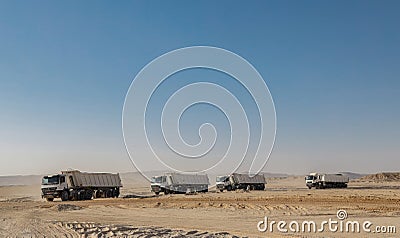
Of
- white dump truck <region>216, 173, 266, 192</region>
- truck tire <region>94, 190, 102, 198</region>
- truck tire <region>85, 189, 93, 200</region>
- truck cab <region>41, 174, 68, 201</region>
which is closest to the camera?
truck cab <region>41, 174, 68, 201</region>

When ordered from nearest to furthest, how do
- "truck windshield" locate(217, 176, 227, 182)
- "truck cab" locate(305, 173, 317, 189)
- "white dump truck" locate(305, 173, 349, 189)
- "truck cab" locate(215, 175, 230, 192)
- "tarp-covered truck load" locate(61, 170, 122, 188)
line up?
"tarp-covered truck load" locate(61, 170, 122, 188), "truck cab" locate(215, 175, 230, 192), "truck windshield" locate(217, 176, 227, 182), "truck cab" locate(305, 173, 317, 189), "white dump truck" locate(305, 173, 349, 189)

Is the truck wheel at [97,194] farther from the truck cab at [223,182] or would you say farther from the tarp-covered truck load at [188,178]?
the truck cab at [223,182]

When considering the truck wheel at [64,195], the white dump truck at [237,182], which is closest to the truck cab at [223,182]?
the white dump truck at [237,182]

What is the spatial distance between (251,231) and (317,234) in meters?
2.49

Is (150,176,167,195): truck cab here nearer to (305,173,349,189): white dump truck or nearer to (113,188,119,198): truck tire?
(113,188,119,198): truck tire

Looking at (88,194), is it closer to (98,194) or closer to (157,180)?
(98,194)

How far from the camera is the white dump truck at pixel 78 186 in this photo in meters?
50.0

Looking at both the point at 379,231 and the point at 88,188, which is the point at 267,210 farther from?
the point at 88,188

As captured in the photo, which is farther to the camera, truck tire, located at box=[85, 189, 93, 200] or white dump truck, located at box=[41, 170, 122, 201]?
truck tire, located at box=[85, 189, 93, 200]

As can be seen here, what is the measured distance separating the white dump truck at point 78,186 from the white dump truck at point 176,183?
6506 mm

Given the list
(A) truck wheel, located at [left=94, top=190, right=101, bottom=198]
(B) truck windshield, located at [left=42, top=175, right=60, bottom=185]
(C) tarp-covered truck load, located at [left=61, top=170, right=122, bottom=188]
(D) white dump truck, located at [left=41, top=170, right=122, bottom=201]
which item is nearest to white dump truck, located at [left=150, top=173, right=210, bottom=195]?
(C) tarp-covered truck load, located at [left=61, top=170, right=122, bottom=188]

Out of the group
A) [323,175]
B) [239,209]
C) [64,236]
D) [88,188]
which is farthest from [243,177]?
[64,236]

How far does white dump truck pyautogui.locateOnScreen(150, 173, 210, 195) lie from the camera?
2506 inches

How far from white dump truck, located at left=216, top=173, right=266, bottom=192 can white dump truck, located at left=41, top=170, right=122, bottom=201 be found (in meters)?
19.0
